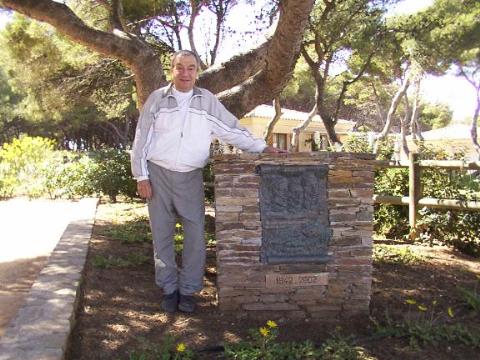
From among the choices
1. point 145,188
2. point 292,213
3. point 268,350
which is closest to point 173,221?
point 145,188

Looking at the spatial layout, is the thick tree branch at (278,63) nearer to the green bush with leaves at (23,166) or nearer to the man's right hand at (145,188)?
the man's right hand at (145,188)

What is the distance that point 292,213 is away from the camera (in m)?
3.75

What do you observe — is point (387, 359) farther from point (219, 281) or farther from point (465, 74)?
point (465, 74)

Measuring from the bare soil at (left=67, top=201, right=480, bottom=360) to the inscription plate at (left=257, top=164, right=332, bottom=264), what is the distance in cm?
49

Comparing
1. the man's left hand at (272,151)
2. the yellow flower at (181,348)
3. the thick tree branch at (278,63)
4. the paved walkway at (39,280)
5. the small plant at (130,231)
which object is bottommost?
the yellow flower at (181,348)

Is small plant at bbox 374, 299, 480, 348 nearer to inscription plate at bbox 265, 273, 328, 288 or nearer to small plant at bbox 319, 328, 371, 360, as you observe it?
small plant at bbox 319, 328, 371, 360

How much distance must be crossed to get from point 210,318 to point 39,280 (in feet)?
5.00

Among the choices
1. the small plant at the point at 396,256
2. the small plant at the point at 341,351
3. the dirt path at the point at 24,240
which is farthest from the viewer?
the small plant at the point at 396,256

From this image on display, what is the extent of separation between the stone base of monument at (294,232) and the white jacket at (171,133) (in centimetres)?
23

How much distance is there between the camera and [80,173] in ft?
38.3

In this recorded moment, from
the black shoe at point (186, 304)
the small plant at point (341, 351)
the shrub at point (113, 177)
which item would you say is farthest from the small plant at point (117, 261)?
the shrub at point (113, 177)

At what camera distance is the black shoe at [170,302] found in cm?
388

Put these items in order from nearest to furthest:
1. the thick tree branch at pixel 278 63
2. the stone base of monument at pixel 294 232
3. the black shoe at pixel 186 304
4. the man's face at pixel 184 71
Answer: the man's face at pixel 184 71 < the stone base of monument at pixel 294 232 < the black shoe at pixel 186 304 < the thick tree branch at pixel 278 63

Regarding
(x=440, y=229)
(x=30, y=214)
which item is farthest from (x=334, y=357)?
(x=30, y=214)
